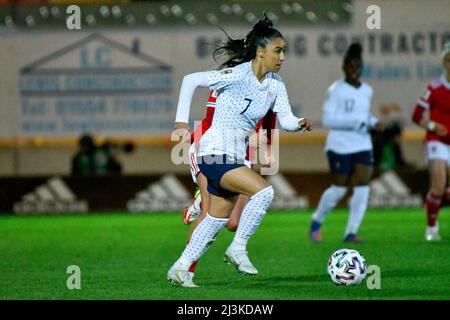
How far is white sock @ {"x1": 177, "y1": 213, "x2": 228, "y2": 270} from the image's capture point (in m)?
8.51

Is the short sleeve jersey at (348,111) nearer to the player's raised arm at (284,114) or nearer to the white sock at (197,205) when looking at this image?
the white sock at (197,205)

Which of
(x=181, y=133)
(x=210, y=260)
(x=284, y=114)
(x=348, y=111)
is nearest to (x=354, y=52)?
(x=348, y=111)

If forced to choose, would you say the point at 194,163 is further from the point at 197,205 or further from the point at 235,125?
the point at 235,125

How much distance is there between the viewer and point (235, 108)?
342 inches

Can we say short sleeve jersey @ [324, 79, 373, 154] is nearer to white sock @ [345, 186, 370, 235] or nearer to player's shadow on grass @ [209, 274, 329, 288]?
white sock @ [345, 186, 370, 235]

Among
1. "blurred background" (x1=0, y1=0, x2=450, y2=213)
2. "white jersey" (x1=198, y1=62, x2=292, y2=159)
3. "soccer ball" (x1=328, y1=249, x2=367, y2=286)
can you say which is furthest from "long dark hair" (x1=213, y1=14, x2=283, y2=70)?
"blurred background" (x1=0, y1=0, x2=450, y2=213)

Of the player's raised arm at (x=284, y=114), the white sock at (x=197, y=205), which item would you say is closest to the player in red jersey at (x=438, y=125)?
the white sock at (x=197, y=205)

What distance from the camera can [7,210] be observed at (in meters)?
20.2

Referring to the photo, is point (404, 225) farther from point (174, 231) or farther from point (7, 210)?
point (7, 210)

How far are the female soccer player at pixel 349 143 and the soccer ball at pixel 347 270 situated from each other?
4.35m

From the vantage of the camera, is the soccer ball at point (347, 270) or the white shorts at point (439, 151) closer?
the soccer ball at point (347, 270)

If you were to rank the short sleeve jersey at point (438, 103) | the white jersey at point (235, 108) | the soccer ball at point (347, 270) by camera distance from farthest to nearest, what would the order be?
the short sleeve jersey at point (438, 103) → the soccer ball at point (347, 270) → the white jersey at point (235, 108)

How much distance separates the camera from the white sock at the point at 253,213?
8555 mm

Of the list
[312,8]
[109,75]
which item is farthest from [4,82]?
[312,8]
